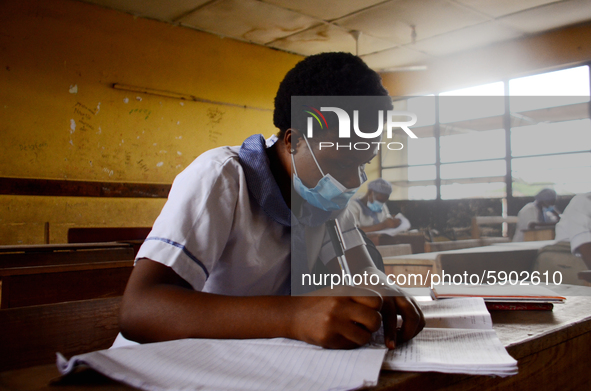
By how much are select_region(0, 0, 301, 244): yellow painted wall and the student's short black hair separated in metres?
2.47

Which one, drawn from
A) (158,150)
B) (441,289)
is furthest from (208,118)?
(441,289)

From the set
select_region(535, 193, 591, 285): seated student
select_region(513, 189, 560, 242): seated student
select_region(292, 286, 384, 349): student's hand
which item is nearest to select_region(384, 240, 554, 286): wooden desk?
select_region(535, 193, 591, 285): seated student

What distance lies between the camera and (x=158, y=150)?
15.5 feet

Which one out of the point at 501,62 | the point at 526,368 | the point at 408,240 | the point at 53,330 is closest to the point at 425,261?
the point at 408,240

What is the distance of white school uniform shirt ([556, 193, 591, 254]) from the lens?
3131mm

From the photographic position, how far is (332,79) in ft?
3.13

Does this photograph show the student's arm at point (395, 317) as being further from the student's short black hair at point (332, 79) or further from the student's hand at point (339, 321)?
the student's short black hair at point (332, 79)

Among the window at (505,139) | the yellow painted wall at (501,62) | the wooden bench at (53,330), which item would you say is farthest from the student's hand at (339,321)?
the yellow painted wall at (501,62)

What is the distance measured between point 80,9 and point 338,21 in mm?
2566

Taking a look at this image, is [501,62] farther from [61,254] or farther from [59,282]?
[59,282]

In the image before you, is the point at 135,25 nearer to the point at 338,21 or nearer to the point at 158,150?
the point at 158,150

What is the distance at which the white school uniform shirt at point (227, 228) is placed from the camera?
2.66ft

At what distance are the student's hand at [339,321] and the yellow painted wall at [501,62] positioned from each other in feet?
18.8

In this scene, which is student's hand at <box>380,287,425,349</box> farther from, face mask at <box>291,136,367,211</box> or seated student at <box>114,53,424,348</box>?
face mask at <box>291,136,367,211</box>
